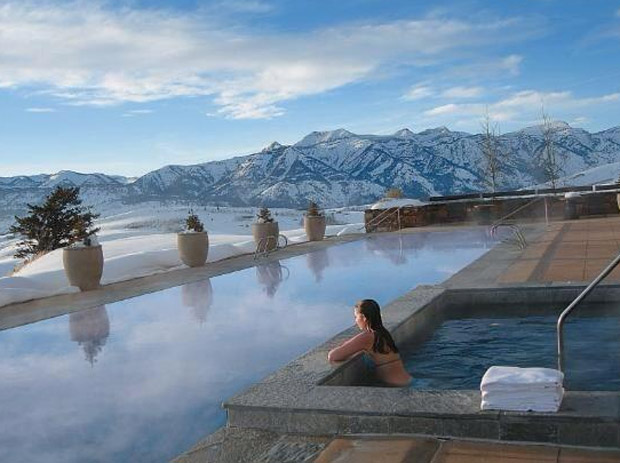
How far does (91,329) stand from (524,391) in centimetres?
512

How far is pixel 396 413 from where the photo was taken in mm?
3262

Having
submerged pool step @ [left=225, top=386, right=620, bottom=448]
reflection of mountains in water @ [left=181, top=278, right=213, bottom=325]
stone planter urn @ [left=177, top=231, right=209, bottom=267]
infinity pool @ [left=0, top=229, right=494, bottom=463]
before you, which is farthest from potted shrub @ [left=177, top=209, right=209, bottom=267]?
submerged pool step @ [left=225, top=386, right=620, bottom=448]

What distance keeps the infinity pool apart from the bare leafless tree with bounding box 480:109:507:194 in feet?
83.9

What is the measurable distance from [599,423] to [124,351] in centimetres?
420

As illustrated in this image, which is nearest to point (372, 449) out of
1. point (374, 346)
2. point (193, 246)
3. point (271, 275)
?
point (374, 346)

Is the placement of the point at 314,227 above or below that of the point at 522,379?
above

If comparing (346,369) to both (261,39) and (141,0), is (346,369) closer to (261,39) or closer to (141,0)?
(141,0)

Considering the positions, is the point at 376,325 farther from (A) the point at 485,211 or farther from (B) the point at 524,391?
(A) the point at 485,211

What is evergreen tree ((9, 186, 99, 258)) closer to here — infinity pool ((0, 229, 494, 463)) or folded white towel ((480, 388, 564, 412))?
infinity pool ((0, 229, 494, 463))

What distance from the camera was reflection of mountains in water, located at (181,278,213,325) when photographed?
7.62 meters

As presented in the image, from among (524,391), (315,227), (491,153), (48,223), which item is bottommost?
(524,391)

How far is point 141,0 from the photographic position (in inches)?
388

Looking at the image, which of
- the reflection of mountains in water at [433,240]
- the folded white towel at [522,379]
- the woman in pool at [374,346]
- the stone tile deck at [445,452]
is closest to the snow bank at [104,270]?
the reflection of mountains in water at [433,240]

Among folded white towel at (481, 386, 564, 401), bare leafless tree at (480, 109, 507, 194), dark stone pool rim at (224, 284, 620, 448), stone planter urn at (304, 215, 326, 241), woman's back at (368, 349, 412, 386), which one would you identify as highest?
bare leafless tree at (480, 109, 507, 194)
